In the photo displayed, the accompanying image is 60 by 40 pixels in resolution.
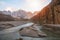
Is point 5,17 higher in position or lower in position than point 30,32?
higher

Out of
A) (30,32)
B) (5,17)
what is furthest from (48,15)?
(5,17)

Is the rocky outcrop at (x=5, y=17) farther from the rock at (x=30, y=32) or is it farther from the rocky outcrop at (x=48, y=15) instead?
the rocky outcrop at (x=48, y=15)

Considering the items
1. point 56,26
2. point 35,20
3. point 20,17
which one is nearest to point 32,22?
point 35,20

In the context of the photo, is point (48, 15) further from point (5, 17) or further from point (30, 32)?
point (5, 17)

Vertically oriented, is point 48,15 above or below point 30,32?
above

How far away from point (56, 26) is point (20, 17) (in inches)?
35.3

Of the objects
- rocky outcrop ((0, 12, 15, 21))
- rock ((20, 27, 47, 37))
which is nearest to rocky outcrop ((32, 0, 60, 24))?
rock ((20, 27, 47, 37))

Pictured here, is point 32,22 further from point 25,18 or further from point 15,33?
point 15,33

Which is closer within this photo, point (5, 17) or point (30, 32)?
point (5, 17)

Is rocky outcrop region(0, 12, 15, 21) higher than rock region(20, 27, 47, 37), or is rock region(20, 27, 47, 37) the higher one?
rocky outcrop region(0, 12, 15, 21)

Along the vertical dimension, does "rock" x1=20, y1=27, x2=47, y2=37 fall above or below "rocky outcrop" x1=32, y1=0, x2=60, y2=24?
below

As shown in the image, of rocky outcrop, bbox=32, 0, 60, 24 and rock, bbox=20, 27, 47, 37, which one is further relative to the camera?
rocky outcrop, bbox=32, 0, 60, 24

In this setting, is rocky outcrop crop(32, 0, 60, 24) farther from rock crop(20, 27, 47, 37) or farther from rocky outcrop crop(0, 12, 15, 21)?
rocky outcrop crop(0, 12, 15, 21)

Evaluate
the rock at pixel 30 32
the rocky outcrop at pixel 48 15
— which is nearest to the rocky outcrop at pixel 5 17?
the rock at pixel 30 32
